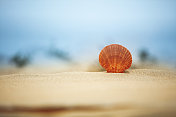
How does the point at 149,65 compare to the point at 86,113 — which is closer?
the point at 86,113

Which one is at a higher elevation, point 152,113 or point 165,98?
point 165,98

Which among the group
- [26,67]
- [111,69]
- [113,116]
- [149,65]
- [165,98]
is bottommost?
[113,116]

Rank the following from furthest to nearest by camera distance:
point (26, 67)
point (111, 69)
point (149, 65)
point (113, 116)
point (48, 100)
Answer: point (26, 67), point (149, 65), point (111, 69), point (48, 100), point (113, 116)

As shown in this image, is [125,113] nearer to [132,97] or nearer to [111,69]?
[132,97]

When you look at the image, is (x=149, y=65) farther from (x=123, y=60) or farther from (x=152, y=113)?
(x=152, y=113)

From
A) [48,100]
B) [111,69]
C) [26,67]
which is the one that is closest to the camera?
[48,100]

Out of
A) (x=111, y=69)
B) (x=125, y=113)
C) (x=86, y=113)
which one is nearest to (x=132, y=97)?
(x=125, y=113)
